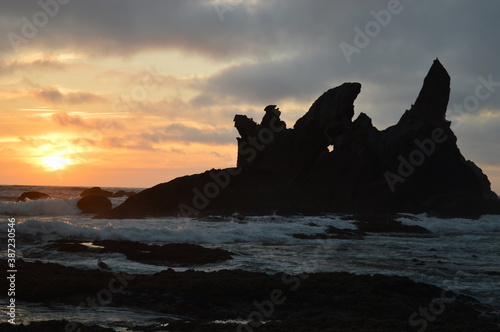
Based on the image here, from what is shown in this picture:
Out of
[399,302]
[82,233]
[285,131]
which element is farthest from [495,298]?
[285,131]

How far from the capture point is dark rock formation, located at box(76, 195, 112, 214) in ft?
202

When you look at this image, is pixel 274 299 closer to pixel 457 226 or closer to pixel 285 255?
pixel 285 255

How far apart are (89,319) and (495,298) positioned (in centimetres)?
1120

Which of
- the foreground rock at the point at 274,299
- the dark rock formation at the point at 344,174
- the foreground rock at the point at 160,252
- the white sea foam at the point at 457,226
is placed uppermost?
the dark rock formation at the point at 344,174

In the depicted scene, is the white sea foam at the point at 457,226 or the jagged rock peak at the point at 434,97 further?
the jagged rock peak at the point at 434,97

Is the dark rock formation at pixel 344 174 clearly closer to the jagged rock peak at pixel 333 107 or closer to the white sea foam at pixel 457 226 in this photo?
the jagged rock peak at pixel 333 107

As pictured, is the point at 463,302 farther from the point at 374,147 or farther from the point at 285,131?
the point at 285,131

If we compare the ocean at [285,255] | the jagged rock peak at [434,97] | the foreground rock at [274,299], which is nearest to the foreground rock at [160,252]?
the ocean at [285,255]

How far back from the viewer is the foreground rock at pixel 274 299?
11938mm

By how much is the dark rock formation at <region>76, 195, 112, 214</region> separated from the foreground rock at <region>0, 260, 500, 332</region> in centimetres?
4639

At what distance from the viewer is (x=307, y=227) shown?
3934cm

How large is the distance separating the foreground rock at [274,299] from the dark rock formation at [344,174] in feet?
118

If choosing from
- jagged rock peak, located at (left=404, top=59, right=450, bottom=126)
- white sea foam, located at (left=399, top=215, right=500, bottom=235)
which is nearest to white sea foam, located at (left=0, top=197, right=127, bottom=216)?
white sea foam, located at (left=399, top=215, right=500, bottom=235)

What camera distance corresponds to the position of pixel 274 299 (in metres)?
14.3
